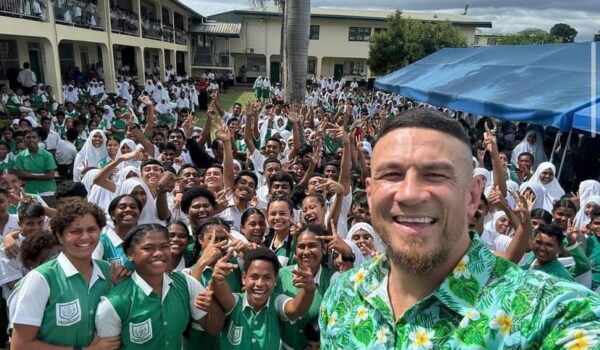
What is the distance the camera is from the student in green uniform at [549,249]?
304 centimetres

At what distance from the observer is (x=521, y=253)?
314 centimetres

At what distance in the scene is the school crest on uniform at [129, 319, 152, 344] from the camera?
2.08 meters

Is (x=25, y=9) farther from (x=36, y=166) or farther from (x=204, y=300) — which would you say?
(x=204, y=300)

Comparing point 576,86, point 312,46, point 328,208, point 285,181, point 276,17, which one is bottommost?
point 328,208

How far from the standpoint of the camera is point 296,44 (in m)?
7.92

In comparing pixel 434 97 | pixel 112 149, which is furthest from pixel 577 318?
pixel 434 97

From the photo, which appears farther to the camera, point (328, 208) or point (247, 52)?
point (247, 52)

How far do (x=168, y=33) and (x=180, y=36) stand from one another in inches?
126

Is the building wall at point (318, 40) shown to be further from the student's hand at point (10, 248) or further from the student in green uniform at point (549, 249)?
the student in green uniform at point (549, 249)

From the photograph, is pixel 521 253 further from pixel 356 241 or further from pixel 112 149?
pixel 112 149

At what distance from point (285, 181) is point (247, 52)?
31414 mm

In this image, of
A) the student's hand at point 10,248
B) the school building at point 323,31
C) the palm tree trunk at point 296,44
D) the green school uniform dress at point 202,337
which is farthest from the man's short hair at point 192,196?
the school building at point 323,31

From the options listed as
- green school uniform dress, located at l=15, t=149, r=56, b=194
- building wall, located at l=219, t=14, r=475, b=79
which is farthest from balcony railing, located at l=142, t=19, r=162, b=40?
green school uniform dress, located at l=15, t=149, r=56, b=194

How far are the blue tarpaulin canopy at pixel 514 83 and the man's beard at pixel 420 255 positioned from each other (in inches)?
224
